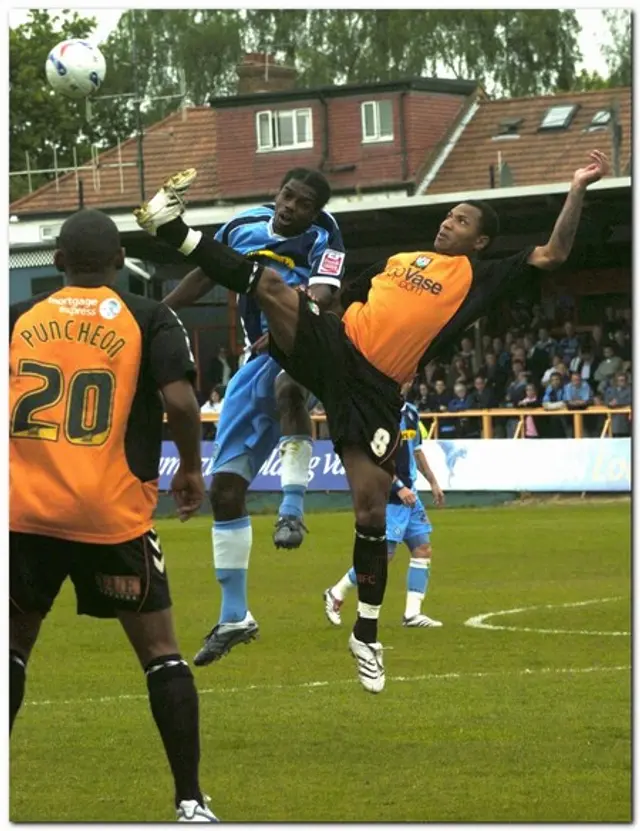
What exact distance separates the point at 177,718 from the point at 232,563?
2.98m

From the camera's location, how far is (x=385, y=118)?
42.3 m

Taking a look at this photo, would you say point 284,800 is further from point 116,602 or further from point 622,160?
point 622,160

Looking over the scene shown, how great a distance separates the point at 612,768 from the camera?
8.48 meters

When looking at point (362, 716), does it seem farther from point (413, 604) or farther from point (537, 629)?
point (413, 604)

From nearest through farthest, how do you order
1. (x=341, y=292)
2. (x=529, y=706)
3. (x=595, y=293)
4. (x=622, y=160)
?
(x=341, y=292) < (x=529, y=706) < (x=595, y=293) < (x=622, y=160)

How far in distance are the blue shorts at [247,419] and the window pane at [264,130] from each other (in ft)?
103

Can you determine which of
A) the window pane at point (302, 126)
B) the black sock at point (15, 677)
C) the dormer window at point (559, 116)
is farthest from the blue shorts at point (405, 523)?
the window pane at point (302, 126)

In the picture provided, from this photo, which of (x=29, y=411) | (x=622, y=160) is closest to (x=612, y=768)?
(x=29, y=411)

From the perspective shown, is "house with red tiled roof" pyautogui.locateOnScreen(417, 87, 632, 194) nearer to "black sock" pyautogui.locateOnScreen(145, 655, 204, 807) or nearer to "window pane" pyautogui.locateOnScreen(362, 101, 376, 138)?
"window pane" pyautogui.locateOnScreen(362, 101, 376, 138)

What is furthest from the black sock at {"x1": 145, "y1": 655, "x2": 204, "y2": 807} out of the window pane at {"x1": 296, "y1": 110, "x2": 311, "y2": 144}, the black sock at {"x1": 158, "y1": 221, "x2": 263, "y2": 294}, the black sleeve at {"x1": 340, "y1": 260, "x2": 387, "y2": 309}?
the window pane at {"x1": 296, "y1": 110, "x2": 311, "y2": 144}

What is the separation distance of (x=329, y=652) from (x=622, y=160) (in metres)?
28.3

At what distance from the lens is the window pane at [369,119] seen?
4122cm

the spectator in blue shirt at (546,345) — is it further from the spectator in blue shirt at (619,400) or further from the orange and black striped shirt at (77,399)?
the orange and black striped shirt at (77,399)

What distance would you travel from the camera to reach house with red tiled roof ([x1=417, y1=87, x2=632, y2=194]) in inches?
1549
